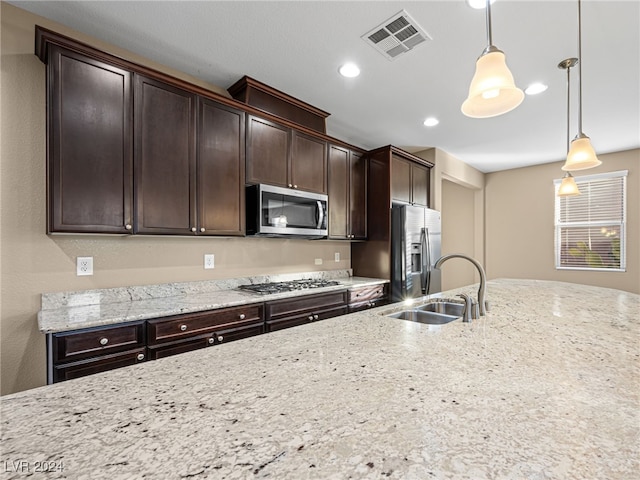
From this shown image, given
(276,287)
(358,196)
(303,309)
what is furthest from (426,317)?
(358,196)

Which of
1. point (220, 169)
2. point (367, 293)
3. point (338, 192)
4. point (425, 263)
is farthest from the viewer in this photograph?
point (425, 263)

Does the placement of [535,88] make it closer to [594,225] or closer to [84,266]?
[594,225]

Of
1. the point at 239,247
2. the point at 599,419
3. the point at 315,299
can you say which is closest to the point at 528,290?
the point at 315,299

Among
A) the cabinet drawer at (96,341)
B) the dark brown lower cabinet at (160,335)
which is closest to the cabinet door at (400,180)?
the dark brown lower cabinet at (160,335)

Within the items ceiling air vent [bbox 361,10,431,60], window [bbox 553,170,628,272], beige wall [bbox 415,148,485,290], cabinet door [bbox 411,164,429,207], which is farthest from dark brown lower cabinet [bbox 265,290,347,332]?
window [bbox 553,170,628,272]

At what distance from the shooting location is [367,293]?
325 cm

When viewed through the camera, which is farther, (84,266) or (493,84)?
(84,266)

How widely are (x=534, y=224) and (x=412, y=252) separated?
299cm

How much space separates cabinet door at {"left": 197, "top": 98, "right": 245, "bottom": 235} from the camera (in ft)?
7.52

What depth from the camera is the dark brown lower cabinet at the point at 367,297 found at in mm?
3066

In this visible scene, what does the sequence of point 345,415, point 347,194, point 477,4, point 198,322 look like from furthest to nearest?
point 347,194 → point 198,322 → point 477,4 → point 345,415

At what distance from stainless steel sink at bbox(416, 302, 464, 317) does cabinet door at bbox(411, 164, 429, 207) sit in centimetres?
218

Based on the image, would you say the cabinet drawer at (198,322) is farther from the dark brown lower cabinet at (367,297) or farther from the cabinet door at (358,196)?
the cabinet door at (358,196)

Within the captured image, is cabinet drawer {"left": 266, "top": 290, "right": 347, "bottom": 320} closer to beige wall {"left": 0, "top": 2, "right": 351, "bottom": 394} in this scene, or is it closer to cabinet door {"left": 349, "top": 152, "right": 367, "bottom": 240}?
cabinet door {"left": 349, "top": 152, "right": 367, "bottom": 240}
